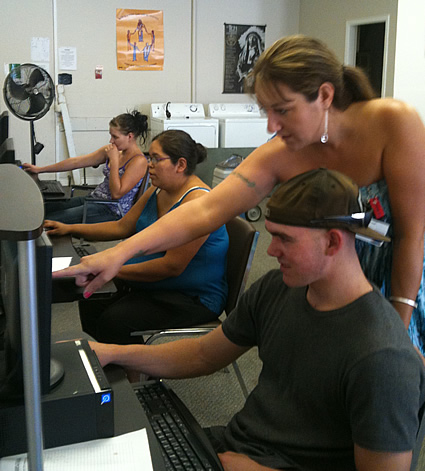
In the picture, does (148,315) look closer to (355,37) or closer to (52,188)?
(52,188)

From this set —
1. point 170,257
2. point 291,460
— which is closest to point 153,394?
point 291,460

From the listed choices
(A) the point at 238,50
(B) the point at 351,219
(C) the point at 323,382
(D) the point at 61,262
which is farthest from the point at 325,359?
(A) the point at 238,50

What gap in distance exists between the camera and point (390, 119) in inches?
53.5

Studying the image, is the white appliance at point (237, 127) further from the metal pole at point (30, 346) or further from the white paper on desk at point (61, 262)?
the metal pole at point (30, 346)

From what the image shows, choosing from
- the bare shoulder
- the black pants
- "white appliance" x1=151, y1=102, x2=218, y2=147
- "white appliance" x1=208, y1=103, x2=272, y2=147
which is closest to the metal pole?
the black pants

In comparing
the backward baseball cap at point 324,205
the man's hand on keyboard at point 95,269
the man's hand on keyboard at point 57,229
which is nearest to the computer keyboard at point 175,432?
the man's hand on keyboard at point 95,269

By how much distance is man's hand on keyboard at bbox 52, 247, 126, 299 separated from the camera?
1.37m

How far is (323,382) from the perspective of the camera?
1061 mm

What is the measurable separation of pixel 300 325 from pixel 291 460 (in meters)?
0.25

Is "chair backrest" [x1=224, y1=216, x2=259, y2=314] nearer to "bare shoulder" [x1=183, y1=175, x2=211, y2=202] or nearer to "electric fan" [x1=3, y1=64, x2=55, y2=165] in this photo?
"bare shoulder" [x1=183, y1=175, x2=211, y2=202]

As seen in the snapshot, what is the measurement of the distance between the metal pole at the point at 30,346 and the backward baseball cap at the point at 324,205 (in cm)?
58

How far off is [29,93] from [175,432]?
12.9 feet

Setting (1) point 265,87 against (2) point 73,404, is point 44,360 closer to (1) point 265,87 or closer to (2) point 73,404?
(2) point 73,404

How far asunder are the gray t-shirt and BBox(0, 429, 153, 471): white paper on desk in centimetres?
31
